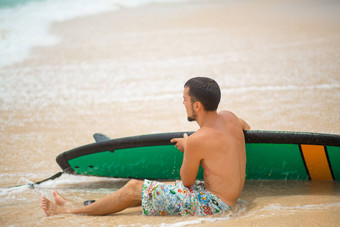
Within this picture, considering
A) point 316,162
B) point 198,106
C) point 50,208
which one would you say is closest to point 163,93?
point 316,162

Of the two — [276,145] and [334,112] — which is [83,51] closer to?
[334,112]

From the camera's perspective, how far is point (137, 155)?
3.91 meters

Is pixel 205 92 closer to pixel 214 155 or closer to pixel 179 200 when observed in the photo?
pixel 214 155

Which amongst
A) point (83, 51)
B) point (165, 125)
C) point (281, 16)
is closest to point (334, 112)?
point (165, 125)

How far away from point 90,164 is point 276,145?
168 cm

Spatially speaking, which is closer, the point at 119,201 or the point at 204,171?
the point at 204,171

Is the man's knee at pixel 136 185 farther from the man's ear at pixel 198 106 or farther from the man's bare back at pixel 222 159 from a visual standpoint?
the man's ear at pixel 198 106

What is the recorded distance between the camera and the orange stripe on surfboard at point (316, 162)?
3516mm

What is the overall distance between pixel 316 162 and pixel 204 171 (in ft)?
3.77

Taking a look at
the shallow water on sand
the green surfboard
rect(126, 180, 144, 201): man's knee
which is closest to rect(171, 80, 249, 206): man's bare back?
the shallow water on sand

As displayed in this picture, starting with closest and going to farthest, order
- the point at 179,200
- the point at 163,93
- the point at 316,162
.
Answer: the point at 179,200
the point at 316,162
the point at 163,93

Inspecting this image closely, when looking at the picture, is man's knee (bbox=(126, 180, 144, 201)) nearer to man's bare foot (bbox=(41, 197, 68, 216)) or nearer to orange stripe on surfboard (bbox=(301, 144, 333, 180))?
man's bare foot (bbox=(41, 197, 68, 216))

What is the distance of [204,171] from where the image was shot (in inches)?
119

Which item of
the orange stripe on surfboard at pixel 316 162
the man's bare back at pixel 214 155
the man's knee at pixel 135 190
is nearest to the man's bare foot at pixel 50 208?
the man's knee at pixel 135 190
